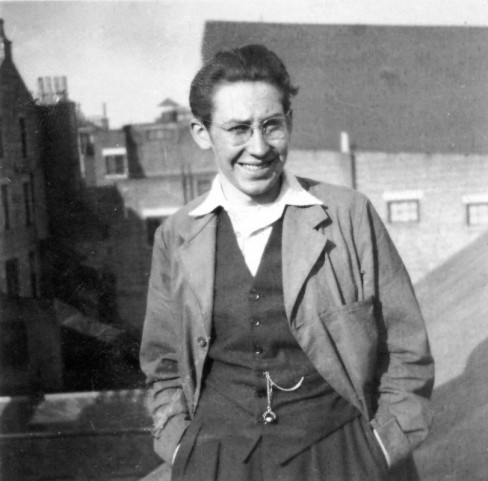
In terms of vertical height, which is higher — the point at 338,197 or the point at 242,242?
the point at 338,197

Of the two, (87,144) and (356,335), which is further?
(87,144)

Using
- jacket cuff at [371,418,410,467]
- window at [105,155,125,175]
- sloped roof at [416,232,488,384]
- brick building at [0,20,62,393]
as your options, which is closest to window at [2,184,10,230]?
brick building at [0,20,62,393]

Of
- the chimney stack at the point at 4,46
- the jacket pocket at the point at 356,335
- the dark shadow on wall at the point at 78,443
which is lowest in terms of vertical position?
the dark shadow on wall at the point at 78,443

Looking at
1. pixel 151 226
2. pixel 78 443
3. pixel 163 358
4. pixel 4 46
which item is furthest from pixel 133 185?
pixel 163 358

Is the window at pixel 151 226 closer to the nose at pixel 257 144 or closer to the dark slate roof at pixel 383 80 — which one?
the dark slate roof at pixel 383 80

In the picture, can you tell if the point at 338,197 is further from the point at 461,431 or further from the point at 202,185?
the point at 202,185

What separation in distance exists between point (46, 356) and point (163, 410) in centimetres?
178

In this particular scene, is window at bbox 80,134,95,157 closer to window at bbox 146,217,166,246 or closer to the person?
window at bbox 146,217,166,246

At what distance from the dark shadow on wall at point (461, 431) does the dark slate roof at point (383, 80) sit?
1.27 m

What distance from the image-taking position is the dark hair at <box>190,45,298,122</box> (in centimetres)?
178

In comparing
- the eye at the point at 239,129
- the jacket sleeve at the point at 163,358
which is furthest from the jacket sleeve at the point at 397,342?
the jacket sleeve at the point at 163,358

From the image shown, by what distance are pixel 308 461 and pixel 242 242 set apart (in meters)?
0.68

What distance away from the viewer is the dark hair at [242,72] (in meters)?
1.78

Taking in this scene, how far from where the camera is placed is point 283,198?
1.90 metres
